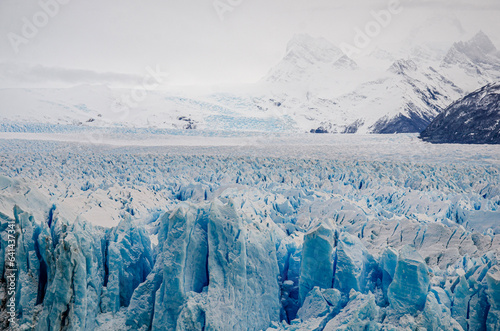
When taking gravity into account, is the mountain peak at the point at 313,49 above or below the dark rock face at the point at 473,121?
above

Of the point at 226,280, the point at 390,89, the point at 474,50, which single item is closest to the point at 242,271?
the point at 226,280

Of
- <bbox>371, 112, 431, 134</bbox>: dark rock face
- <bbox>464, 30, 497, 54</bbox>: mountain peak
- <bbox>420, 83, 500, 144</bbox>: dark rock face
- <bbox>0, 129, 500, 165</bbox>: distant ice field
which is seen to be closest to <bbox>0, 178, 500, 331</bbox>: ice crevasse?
<bbox>0, 129, 500, 165</bbox>: distant ice field

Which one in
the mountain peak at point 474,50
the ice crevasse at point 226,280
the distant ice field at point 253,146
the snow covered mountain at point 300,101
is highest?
the mountain peak at point 474,50

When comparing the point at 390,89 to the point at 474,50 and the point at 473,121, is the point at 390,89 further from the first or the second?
the point at 473,121

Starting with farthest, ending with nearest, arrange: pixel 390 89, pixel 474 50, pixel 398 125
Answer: pixel 474 50, pixel 390 89, pixel 398 125

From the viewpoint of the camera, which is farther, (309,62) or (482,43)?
(309,62)

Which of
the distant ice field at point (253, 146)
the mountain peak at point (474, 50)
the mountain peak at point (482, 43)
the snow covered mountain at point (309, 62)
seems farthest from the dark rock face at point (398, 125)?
the snow covered mountain at point (309, 62)

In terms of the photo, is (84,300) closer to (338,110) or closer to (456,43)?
(338,110)

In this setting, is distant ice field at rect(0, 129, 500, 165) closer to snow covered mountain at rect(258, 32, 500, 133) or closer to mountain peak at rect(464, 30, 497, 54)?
snow covered mountain at rect(258, 32, 500, 133)

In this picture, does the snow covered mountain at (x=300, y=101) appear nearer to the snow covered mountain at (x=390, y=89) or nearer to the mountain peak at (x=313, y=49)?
the snow covered mountain at (x=390, y=89)
